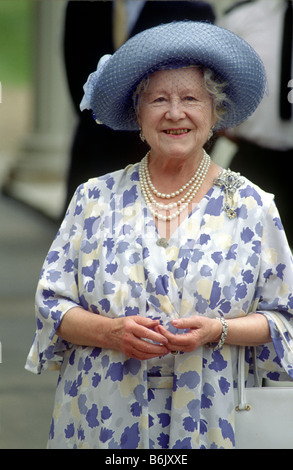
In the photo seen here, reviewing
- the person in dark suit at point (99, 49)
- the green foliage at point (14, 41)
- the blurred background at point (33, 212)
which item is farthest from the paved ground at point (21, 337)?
the green foliage at point (14, 41)

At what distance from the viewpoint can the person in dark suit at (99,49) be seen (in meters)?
5.64

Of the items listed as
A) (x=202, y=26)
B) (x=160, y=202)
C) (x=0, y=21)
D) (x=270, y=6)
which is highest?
(x=0, y=21)

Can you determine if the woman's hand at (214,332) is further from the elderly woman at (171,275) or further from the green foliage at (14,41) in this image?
the green foliage at (14,41)

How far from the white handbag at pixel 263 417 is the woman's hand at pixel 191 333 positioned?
221mm

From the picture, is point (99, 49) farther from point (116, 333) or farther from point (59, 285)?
point (116, 333)

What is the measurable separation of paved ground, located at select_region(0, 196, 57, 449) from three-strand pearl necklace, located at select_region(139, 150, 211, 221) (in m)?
1.92

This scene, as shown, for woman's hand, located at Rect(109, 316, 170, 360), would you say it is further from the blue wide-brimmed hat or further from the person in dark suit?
the person in dark suit

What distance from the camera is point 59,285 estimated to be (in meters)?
2.64

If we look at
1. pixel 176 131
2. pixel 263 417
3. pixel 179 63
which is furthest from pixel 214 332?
pixel 179 63

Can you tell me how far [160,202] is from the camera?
8.73 feet

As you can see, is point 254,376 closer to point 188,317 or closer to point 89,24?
point 188,317

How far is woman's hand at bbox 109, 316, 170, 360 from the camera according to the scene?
95.7 inches

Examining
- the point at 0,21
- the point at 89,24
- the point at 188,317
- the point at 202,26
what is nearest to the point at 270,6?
the point at 89,24
